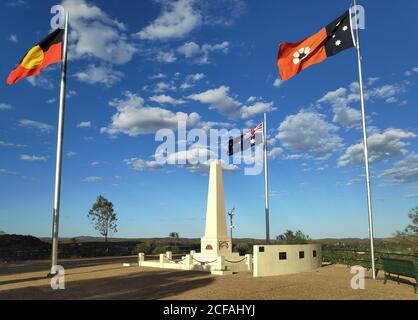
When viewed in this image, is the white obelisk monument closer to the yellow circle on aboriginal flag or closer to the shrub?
the yellow circle on aboriginal flag

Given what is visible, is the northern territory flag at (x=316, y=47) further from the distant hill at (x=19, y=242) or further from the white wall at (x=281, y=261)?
the distant hill at (x=19, y=242)

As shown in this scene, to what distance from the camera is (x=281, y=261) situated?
58.3ft

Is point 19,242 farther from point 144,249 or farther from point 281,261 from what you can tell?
point 281,261

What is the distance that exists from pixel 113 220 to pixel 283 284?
44065mm

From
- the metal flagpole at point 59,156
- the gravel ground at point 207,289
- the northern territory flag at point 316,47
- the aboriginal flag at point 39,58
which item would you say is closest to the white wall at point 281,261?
the gravel ground at point 207,289

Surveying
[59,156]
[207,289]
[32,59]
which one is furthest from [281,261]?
[32,59]

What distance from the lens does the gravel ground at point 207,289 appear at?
11.5 m

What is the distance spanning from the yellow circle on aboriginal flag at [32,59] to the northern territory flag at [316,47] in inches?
411

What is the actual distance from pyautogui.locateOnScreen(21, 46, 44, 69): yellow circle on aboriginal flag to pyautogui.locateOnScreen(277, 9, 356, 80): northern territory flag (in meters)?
10.4

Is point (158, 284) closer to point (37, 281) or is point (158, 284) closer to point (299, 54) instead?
point (37, 281)

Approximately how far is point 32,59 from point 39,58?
11.4 inches

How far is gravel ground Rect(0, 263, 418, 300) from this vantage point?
11.5 metres

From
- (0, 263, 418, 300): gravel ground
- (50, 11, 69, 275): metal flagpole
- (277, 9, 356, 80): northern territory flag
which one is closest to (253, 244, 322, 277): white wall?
(0, 263, 418, 300): gravel ground
